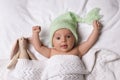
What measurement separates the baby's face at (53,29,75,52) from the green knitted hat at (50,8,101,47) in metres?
0.02

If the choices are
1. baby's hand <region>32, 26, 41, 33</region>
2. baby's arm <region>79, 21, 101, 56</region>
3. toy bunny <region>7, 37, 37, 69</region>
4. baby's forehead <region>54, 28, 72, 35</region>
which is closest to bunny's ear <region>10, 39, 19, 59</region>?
toy bunny <region>7, 37, 37, 69</region>

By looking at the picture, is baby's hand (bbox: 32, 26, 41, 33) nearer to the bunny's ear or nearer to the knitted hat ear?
the bunny's ear

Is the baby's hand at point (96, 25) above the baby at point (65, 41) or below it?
above

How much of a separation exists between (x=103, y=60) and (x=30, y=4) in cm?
54

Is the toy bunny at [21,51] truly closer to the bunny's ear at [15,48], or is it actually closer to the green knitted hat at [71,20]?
the bunny's ear at [15,48]

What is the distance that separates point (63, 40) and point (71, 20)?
5.5 inches

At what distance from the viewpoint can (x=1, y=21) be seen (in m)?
1.46

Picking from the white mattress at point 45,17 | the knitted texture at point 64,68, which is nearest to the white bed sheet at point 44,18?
the white mattress at point 45,17

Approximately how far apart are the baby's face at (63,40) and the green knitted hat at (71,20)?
20 mm

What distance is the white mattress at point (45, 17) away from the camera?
139 centimetres

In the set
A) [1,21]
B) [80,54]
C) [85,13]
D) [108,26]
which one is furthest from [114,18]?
[1,21]

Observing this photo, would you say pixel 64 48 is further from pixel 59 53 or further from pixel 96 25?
pixel 96 25

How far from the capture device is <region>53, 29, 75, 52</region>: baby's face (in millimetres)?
1321

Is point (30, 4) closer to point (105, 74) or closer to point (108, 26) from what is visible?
point (108, 26)
